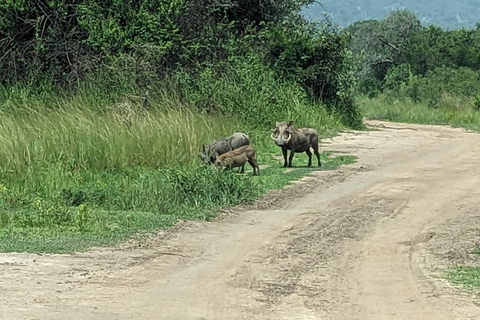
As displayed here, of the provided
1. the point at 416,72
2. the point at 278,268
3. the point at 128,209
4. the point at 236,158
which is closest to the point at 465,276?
the point at 278,268

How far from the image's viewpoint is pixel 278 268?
25.7 feet

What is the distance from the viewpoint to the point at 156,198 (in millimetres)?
11148

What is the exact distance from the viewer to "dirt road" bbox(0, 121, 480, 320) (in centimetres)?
639

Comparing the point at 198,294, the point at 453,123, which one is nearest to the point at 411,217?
the point at 198,294

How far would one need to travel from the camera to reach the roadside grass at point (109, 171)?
31.7 feet

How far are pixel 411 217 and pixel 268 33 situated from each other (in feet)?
48.6

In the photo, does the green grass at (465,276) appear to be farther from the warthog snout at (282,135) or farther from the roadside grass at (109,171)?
the warthog snout at (282,135)

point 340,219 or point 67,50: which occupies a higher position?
point 67,50

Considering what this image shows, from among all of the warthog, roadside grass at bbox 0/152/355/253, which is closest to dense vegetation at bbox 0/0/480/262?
roadside grass at bbox 0/152/355/253

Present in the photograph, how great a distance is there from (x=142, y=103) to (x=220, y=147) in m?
4.27

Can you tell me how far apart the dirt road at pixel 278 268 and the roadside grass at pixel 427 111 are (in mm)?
18634

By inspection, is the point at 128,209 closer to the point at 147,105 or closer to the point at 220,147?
the point at 220,147

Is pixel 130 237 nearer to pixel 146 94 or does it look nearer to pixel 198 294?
pixel 198 294

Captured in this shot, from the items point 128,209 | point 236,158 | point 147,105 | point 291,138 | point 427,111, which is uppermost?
point 147,105
